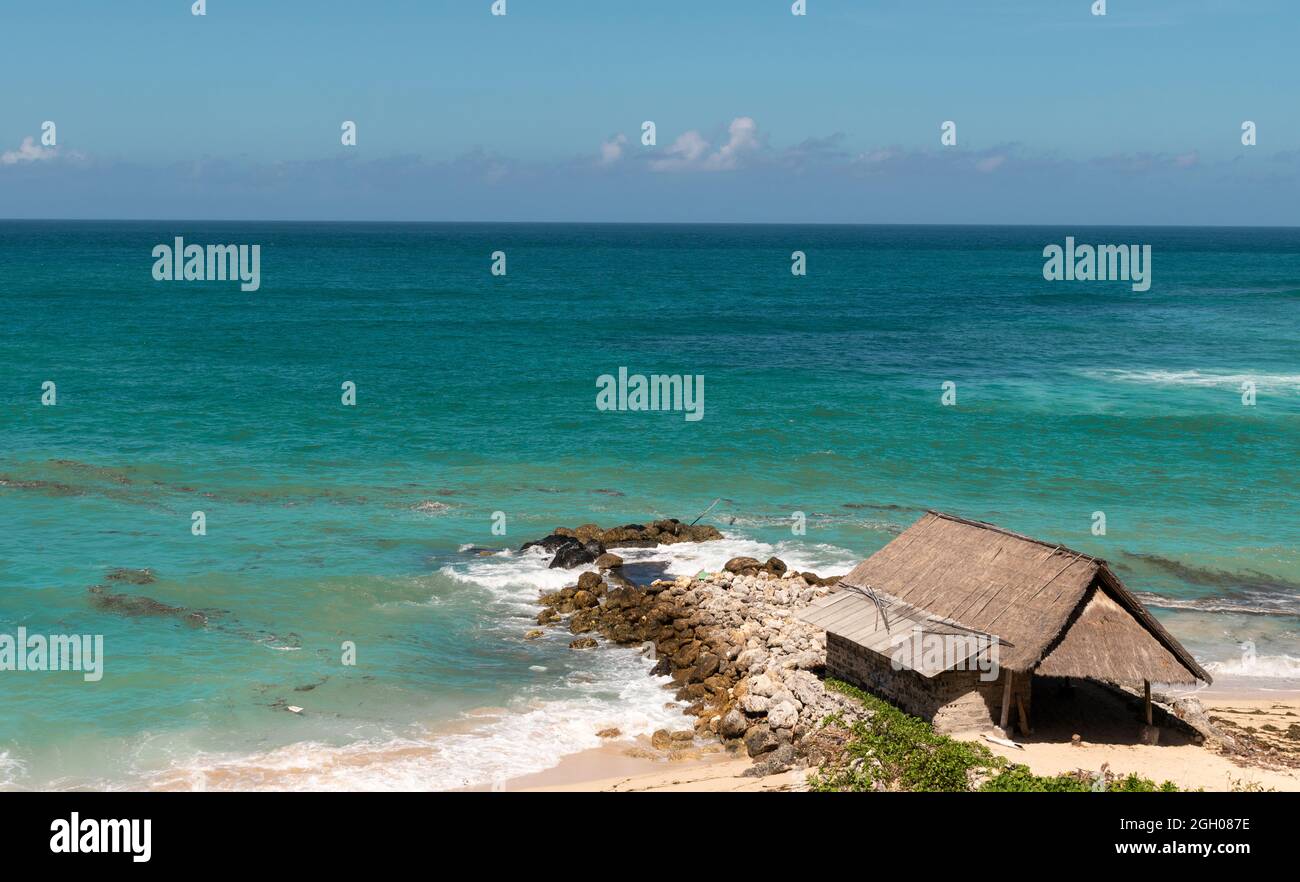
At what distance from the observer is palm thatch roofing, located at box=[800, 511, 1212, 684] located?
1973cm

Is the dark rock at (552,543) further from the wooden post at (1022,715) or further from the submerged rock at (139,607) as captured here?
the wooden post at (1022,715)

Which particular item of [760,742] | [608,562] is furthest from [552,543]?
[760,742]

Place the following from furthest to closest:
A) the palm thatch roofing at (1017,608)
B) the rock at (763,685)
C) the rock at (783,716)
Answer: the rock at (763,685)
the rock at (783,716)
the palm thatch roofing at (1017,608)

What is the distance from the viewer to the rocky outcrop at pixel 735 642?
21.5 m

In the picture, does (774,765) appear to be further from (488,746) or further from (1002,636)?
(488,746)

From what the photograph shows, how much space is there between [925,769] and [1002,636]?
9.85 feet

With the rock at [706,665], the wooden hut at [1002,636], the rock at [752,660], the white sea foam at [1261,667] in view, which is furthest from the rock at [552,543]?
the white sea foam at [1261,667]

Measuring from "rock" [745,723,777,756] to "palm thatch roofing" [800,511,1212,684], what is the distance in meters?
2.51

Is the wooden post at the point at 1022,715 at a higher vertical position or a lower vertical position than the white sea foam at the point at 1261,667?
higher

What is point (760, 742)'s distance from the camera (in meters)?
20.9

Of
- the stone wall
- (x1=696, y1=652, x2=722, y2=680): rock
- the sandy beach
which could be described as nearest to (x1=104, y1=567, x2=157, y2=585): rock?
the sandy beach

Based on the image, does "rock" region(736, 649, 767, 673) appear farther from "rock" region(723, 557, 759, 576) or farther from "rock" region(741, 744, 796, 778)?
"rock" region(723, 557, 759, 576)

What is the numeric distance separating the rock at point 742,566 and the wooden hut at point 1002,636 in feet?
25.9

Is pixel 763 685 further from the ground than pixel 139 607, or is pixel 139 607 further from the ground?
pixel 139 607
